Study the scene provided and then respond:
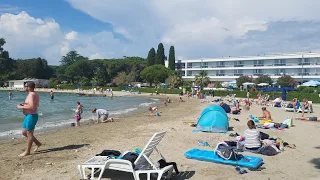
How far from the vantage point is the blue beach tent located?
12.8 meters

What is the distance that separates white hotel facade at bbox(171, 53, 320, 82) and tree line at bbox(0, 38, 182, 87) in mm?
6629

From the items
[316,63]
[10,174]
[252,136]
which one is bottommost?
[10,174]

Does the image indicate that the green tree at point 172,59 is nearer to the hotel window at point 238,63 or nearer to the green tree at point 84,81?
the hotel window at point 238,63

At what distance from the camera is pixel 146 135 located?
12.2 m

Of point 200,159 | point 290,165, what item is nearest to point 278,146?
point 290,165

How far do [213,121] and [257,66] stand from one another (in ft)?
230

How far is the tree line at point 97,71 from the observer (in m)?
88.6

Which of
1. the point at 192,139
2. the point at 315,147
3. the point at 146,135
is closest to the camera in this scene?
the point at 315,147

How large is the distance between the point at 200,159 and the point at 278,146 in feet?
9.78

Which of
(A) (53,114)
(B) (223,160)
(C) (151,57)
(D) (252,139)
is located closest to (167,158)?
(B) (223,160)

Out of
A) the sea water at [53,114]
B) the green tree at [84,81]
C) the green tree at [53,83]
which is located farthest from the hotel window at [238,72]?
the green tree at [53,83]

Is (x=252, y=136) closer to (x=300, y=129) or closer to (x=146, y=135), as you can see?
(x=146, y=135)

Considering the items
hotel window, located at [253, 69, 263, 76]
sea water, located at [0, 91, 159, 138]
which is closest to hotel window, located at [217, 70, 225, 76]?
hotel window, located at [253, 69, 263, 76]

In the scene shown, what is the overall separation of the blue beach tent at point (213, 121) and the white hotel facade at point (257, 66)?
208 ft
